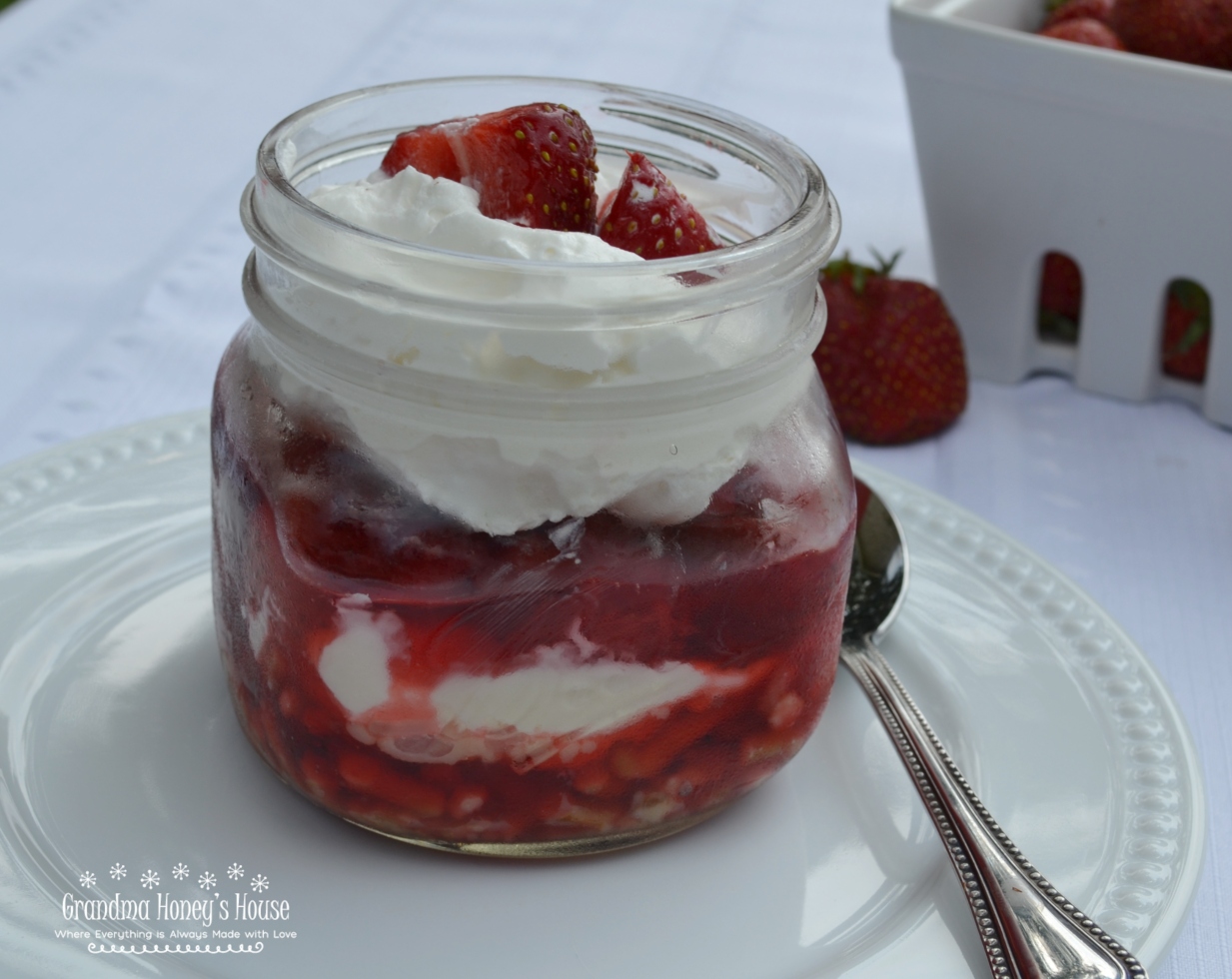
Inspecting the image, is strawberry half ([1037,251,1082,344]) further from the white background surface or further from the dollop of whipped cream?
the dollop of whipped cream

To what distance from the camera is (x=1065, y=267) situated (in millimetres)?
1455

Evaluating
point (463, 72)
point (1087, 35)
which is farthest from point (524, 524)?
point (463, 72)

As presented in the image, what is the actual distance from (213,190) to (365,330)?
1105 millimetres

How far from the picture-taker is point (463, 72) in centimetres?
197

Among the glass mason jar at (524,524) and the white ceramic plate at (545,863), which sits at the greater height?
the glass mason jar at (524,524)

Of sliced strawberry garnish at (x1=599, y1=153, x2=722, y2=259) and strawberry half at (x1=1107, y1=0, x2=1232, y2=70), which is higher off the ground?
sliced strawberry garnish at (x1=599, y1=153, x2=722, y2=259)

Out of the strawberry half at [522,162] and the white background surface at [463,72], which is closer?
the strawberry half at [522,162]

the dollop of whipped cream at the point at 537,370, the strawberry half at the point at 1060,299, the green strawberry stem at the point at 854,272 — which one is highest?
the dollop of whipped cream at the point at 537,370

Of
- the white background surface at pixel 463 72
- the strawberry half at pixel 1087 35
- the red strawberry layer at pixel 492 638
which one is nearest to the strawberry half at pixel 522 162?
the red strawberry layer at pixel 492 638

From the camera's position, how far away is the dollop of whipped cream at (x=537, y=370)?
64 centimetres

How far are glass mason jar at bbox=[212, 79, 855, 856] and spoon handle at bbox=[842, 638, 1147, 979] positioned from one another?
3.2 inches

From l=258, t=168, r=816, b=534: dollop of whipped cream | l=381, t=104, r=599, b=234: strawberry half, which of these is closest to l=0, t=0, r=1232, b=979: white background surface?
l=258, t=168, r=816, b=534: dollop of whipped cream

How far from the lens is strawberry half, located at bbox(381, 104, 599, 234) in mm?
757

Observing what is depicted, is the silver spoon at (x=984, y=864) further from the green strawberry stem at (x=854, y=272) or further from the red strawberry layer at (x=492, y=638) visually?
the green strawberry stem at (x=854, y=272)
